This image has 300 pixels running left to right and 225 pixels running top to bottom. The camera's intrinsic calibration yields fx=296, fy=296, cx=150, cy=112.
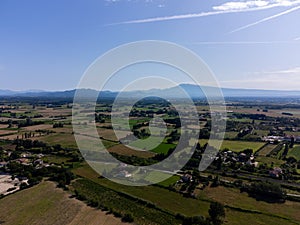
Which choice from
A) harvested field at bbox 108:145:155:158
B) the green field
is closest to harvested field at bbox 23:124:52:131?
harvested field at bbox 108:145:155:158

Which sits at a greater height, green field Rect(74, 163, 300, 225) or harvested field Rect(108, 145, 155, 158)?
harvested field Rect(108, 145, 155, 158)

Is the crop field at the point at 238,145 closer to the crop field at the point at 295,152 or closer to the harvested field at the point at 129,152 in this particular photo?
the crop field at the point at 295,152

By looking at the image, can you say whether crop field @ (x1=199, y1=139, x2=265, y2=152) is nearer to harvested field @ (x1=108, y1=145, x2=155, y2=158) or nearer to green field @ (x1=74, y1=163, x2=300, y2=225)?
harvested field @ (x1=108, y1=145, x2=155, y2=158)

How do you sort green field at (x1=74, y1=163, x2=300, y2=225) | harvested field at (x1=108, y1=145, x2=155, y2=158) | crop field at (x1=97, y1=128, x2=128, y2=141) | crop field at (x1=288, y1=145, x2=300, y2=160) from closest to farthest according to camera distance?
green field at (x1=74, y1=163, x2=300, y2=225), harvested field at (x1=108, y1=145, x2=155, y2=158), crop field at (x1=288, y1=145, x2=300, y2=160), crop field at (x1=97, y1=128, x2=128, y2=141)

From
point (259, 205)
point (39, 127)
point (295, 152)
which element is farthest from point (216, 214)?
point (39, 127)

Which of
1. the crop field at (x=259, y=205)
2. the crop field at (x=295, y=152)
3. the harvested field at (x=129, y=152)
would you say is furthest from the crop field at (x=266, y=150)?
the crop field at (x=259, y=205)

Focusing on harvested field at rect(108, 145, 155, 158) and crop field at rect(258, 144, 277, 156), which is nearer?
harvested field at rect(108, 145, 155, 158)

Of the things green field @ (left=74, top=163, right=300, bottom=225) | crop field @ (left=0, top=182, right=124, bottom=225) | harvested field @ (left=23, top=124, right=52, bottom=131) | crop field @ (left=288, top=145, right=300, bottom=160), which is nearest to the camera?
crop field @ (left=0, top=182, right=124, bottom=225)

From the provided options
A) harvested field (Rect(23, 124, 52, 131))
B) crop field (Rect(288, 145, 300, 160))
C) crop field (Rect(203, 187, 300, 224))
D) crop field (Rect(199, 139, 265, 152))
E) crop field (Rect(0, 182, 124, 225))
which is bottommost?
crop field (Rect(203, 187, 300, 224))
